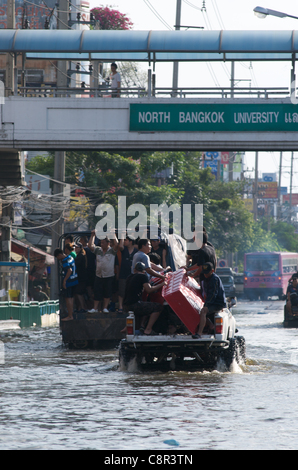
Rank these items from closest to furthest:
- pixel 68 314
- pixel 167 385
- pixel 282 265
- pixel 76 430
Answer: pixel 76 430, pixel 167 385, pixel 68 314, pixel 282 265

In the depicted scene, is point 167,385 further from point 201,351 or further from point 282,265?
point 282,265

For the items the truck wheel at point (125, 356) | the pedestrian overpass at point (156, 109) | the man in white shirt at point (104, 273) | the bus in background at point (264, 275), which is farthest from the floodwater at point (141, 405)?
the bus in background at point (264, 275)

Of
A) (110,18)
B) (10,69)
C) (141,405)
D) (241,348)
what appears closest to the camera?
(141,405)

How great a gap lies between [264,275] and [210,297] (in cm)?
3727

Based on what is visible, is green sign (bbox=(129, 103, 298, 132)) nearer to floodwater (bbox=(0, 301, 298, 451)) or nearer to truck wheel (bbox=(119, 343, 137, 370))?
floodwater (bbox=(0, 301, 298, 451))

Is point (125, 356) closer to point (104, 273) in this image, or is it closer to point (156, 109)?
point (104, 273)

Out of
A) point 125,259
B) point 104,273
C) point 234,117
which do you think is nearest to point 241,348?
point 125,259

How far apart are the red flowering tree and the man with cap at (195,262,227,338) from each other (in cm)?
3674

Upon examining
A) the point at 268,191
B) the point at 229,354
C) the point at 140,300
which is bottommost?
the point at 229,354

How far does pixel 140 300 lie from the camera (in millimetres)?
12242

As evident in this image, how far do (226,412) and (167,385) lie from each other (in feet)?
7.68

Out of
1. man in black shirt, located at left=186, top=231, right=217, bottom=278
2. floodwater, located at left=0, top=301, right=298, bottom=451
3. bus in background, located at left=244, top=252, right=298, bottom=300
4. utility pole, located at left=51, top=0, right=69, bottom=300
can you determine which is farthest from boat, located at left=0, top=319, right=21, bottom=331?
bus in background, located at left=244, top=252, right=298, bottom=300

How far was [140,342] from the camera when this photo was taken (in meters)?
11.7

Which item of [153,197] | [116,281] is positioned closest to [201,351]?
[116,281]
